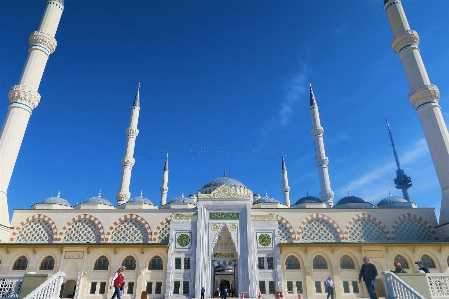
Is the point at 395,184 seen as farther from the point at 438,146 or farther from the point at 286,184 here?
the point at 438,146

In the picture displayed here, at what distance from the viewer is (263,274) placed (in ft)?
56.6

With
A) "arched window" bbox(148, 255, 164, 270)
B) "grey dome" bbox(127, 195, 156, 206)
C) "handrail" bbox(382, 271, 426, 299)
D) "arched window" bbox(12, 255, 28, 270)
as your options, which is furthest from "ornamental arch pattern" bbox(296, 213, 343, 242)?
"arched window" bbox(12, 255, 28, 270)

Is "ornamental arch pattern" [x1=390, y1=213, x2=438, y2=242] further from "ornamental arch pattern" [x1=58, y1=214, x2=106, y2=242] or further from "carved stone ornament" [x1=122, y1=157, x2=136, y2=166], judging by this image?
"carved stone ornament" [x1=122, y1=157, x2=136, y2=166]

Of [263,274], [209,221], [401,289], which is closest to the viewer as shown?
[401,289]

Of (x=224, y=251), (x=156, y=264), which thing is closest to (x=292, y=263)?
(x=224, y=251)

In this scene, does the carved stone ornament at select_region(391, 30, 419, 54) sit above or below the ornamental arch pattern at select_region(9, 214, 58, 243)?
above

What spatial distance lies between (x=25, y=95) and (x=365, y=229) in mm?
25872

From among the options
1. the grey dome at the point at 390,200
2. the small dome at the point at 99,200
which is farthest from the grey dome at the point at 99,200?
the grey dome at the point at 390,200

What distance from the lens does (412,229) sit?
2020cm

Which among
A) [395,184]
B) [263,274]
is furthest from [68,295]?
[395,184]

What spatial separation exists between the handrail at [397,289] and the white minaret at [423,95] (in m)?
13.9

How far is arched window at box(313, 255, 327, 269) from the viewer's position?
17547mm

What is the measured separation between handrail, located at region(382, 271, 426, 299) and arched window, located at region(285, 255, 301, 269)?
9100mm

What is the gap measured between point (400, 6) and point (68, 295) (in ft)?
107
